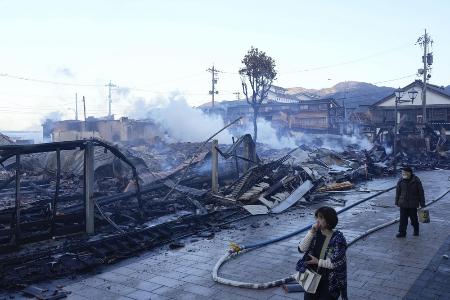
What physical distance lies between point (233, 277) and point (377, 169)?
19.0 m

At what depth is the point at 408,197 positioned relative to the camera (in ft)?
31.0

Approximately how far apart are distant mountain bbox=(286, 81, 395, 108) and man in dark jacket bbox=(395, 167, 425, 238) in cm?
5162

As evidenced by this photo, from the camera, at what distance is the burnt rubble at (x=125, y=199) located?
843 centimetres

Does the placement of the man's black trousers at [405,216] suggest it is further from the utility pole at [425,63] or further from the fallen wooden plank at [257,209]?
the utility pole at [425,63]

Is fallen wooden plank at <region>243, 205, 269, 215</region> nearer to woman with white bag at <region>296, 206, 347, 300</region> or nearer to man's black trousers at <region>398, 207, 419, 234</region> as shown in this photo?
man's black trousers at <region>398, 207, 419, 234</region>

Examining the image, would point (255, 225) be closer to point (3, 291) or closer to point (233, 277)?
point (233, 277)

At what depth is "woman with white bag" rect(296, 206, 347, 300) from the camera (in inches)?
174

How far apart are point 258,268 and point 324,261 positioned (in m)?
3.56

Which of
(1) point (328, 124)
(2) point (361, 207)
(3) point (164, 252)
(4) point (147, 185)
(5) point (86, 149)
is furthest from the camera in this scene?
(1) point (328, 124)

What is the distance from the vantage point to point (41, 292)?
255 inches

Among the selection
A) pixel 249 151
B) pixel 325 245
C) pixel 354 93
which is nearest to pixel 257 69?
pixel 249 151

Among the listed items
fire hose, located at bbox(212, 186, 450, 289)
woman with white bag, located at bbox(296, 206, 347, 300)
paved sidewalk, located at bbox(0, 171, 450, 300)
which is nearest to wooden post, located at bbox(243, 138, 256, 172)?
fire hose, located at bbox(212, 186, 450, 289)

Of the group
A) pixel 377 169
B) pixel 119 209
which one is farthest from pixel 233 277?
Result: pixel 377 169

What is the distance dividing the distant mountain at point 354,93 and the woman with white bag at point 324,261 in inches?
2258
